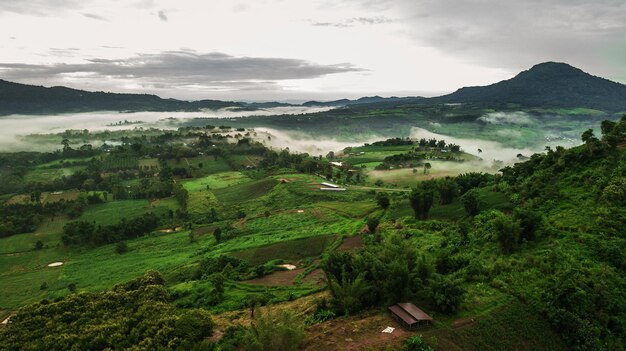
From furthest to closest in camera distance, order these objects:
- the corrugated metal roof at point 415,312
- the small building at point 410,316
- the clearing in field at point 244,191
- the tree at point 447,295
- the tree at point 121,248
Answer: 1. the clearing in field at point 244,191
2. the tree at point 121,248
3. the tree at point 447,295
4. the corrugated metal roof at point 415,312
5. the small building at point 410,316

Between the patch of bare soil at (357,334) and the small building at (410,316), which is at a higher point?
the small building at (410,316)

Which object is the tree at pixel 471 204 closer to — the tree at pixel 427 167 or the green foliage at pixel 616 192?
the green foliage at pixel 616 192

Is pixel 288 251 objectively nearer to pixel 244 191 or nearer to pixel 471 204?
pixel 471 204

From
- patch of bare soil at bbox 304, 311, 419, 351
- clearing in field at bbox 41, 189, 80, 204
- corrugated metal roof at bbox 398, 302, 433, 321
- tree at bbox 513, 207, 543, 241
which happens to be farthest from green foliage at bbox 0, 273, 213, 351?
clearing in field at bbox 41, 189, 80, 204

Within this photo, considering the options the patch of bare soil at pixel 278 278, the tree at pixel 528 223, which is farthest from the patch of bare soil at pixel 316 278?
the tree at pixel 528 223

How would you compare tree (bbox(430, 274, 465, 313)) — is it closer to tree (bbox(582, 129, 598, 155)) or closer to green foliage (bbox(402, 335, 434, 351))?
green foliage (bbox(402, 335, 434, 351))

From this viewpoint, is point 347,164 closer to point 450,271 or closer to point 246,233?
point 246,233
